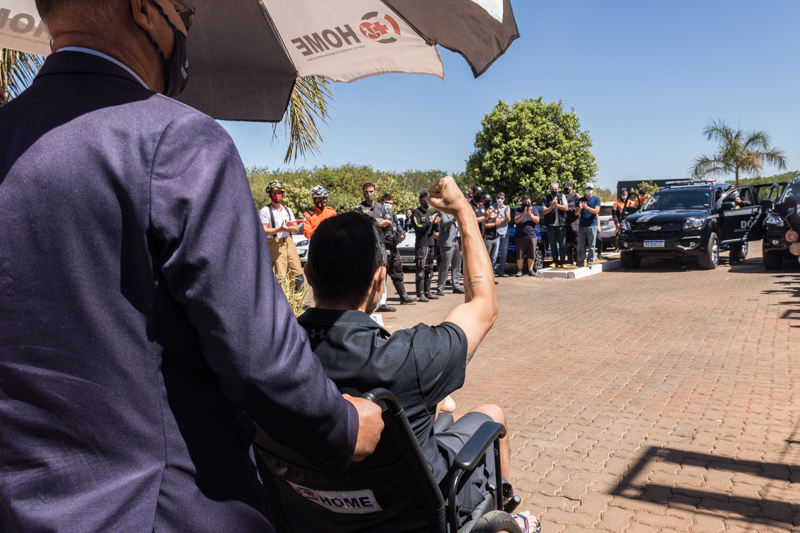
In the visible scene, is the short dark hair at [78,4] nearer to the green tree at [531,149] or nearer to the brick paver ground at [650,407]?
the brick paver ground at [650,407]

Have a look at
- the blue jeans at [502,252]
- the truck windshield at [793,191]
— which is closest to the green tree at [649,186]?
the blue jeans at [502,252]

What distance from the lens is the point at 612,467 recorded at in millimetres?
4152

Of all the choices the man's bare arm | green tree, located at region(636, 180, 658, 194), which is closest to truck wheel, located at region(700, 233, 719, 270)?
the man's bare arm

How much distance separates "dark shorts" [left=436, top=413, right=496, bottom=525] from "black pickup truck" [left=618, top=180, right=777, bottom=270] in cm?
1379

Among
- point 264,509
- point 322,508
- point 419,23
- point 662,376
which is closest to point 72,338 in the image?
point 264,509

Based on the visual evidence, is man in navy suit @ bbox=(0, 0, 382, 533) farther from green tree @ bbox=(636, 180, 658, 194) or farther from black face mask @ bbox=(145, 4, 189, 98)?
green tree @ bbox=(636, 180, 658, 194)

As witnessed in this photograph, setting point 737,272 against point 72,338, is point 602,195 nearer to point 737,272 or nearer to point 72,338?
point 737,272

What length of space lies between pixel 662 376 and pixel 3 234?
6.39 m

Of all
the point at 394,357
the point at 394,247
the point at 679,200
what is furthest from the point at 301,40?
the point at 679,200

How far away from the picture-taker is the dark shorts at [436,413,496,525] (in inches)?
86.0

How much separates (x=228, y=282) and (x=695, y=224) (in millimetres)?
15593

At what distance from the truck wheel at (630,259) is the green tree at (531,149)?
56.3 feet

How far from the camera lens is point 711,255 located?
14.9m

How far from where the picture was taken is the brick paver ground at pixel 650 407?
361 cm
